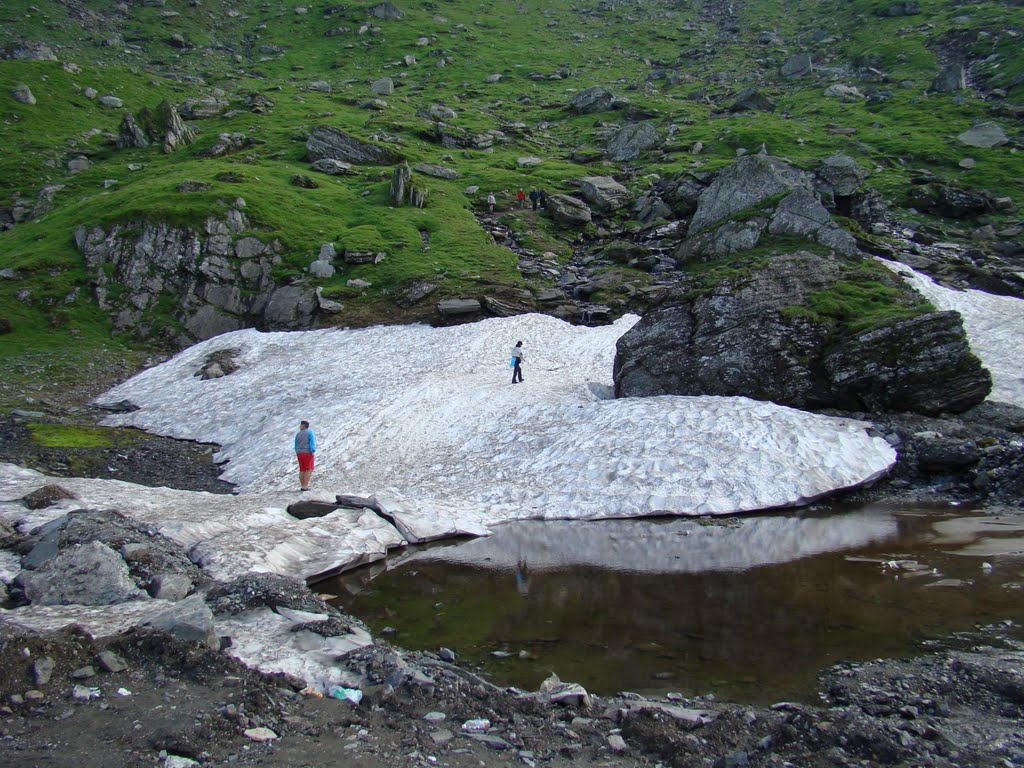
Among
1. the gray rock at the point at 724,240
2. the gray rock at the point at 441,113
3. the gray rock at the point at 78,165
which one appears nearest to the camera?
the gray rock at the point at 724,240

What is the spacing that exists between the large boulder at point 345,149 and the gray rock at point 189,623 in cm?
7733

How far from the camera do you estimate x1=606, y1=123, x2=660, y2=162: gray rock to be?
9644 cm

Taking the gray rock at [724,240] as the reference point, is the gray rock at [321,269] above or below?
below

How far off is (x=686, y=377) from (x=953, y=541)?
1420 cm

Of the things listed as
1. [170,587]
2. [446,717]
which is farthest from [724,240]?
[446,717]

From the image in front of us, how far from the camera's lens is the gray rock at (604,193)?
239ft

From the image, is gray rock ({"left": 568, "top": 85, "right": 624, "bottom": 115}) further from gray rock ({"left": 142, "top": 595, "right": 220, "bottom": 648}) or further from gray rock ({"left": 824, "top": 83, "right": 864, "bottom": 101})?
gray rock ({"left": 142, "top": 595, "right": 220, "bottom": 648})

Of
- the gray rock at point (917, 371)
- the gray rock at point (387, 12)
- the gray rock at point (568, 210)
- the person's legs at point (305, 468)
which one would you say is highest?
the gray rock at point (387, 12)

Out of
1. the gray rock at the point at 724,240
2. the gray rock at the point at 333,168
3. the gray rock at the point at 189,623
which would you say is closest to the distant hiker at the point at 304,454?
the gray rock at the point at 189,623

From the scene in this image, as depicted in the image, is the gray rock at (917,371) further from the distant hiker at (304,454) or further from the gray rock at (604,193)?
the gray rock at (604,193)

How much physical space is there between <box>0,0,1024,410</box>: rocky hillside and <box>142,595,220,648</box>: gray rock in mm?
27874

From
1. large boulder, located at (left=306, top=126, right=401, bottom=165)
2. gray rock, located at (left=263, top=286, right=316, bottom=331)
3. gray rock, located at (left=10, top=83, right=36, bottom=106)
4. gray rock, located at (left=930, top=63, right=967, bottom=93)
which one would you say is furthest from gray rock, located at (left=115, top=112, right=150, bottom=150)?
gray rock, located at (left=930, top=63, right=967, bottom=93)

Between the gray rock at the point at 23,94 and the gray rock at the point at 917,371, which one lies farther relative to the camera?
the gray rock at the point at 23,94

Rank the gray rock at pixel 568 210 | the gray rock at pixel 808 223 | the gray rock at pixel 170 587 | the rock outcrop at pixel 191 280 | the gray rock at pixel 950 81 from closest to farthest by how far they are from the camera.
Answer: the gray rock at pixel 170 587
the gray rock at pixel 808 223
the rock outcrop at pixel 191 280
the gray rock at pixel 568 210
the gray rock at pixel 950 81
